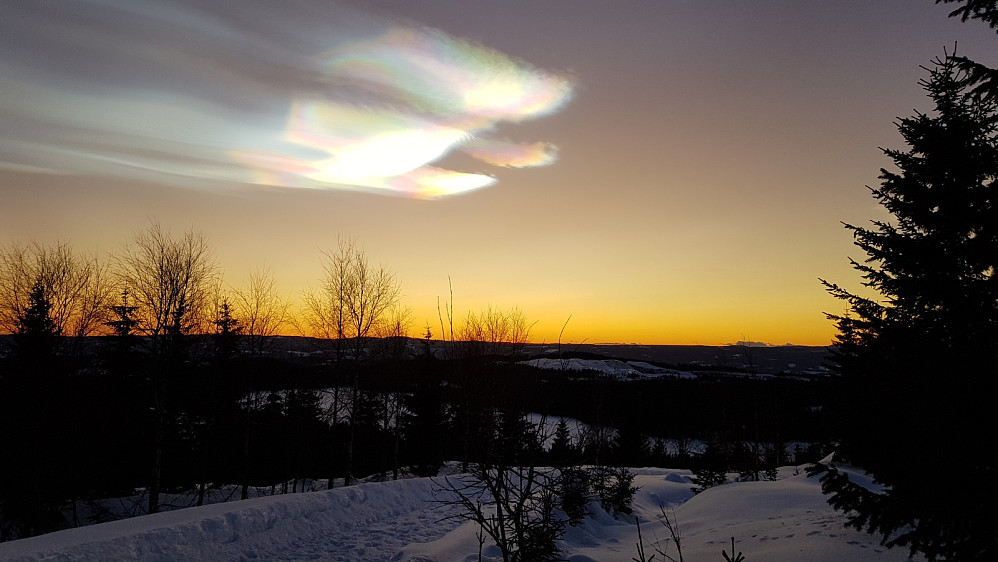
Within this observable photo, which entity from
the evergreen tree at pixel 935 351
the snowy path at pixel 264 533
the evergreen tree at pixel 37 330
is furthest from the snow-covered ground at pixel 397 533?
the evergreen tree at pixel 37 330

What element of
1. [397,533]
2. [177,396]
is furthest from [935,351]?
[177,396]

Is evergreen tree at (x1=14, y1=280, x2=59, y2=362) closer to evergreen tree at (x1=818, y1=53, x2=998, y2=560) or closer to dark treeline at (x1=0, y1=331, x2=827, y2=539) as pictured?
dark treeline at (x1=0, y1=331, x2=827, y2=539)

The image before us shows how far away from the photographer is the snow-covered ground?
760cm

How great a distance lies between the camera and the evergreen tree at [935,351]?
198 inches

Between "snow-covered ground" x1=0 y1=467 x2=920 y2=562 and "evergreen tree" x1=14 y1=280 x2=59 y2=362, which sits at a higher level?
"evergreen tree" x1=14 y1=280 x2=59 y2=362

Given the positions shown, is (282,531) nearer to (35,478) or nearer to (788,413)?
(35,478)

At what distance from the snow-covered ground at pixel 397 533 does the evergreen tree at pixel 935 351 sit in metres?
1.50

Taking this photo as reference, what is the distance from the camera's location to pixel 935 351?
18.7ft

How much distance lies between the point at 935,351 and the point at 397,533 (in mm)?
11796

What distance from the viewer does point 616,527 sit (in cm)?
1338

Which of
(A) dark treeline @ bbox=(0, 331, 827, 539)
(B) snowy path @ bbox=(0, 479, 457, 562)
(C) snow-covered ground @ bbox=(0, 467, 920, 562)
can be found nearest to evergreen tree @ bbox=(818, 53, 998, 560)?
(C) snow-covered ground @ bbox=(0, 467, 920, 562)

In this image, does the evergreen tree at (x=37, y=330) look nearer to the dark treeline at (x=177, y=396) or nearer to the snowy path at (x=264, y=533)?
the dark treeline at (x=177, y=396)

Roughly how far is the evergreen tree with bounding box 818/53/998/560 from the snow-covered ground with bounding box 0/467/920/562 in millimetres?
1499

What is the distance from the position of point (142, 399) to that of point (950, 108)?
94.1 ft
